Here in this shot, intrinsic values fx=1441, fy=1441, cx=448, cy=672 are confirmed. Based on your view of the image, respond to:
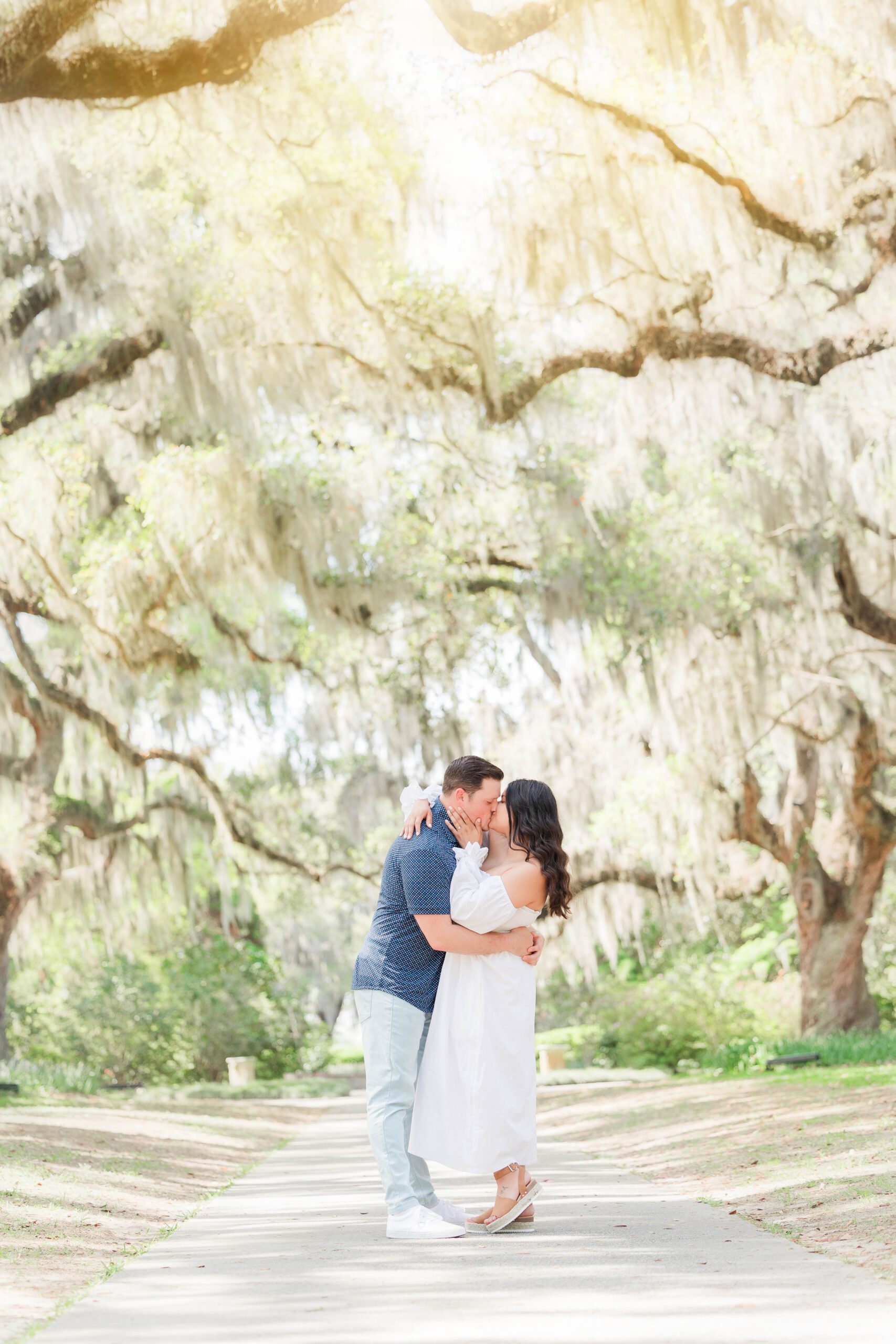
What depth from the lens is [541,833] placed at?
198 inches

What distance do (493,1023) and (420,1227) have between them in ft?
2.33

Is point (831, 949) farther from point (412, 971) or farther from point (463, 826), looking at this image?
point (463, 826)

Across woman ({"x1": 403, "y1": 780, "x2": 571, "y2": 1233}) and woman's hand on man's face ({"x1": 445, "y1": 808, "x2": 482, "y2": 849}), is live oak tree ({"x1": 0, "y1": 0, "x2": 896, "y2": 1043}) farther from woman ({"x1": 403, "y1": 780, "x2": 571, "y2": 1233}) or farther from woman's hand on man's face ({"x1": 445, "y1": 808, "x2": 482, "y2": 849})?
woman ({"x1": 403, "y1": 780, "x2": 571, "y2": 1233})

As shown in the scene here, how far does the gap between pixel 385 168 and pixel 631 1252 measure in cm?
872

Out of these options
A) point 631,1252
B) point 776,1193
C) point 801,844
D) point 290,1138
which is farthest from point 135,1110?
point 631,1252

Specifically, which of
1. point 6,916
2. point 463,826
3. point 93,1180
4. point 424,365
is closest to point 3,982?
point 6,916

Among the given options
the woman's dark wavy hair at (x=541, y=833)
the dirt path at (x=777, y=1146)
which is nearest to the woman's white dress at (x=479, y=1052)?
the woman's dark wavy hair at (x=541, y=833)

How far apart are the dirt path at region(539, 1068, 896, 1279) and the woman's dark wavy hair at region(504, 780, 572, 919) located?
1295mm

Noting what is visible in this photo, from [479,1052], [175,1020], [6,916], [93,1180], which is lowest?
[175,1020]

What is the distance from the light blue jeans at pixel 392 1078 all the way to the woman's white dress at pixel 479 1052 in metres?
0.05

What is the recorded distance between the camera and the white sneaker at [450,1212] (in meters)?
5.05

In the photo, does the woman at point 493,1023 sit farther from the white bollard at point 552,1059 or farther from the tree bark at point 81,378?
the white bollard at point 552,1059

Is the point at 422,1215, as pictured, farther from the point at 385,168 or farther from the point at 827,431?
the point at 827,431

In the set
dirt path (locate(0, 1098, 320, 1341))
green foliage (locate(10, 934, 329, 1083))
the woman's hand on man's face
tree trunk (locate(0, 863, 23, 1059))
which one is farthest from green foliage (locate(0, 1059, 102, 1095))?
the woman's hand on man's face
